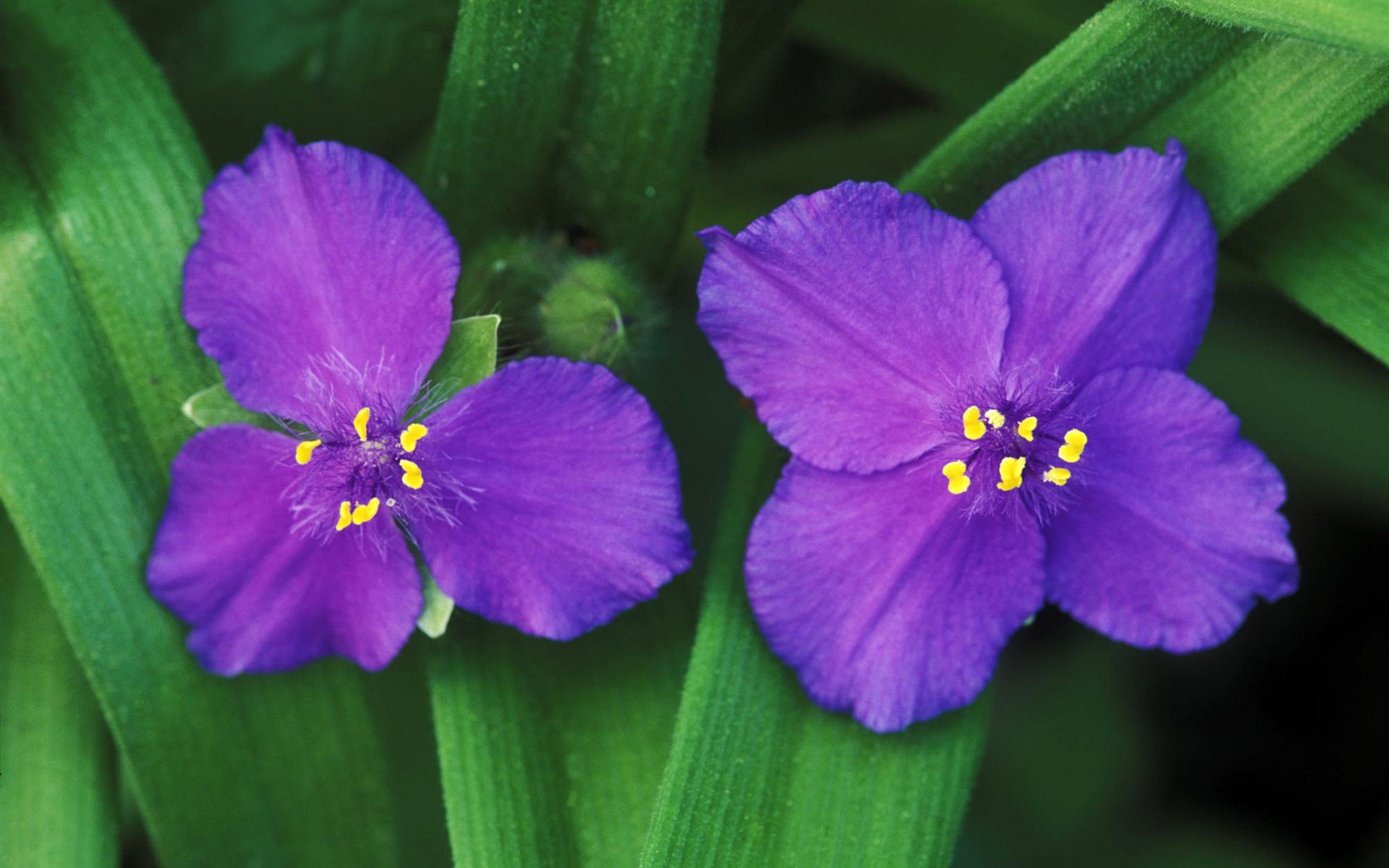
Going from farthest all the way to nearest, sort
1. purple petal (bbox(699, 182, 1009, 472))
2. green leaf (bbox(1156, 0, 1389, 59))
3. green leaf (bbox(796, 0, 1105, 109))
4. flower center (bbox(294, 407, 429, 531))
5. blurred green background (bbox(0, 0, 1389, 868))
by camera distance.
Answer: green leaf (bbox(796, 0, 1105, 109)), blurred green background (bbox(0, 0, 1389, 868)), flower center (bbox(294, 407, 429, 531)), purple petal (bbox(699, 182, 1009, 472)), green leaf (bbox(1156, 0, 1389, 59))

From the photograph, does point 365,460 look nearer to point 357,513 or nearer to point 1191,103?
point 357,513

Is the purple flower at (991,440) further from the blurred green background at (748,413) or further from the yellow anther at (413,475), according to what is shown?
the yellow anther at (413,475)

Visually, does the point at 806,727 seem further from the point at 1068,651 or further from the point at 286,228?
the point at 1068,651

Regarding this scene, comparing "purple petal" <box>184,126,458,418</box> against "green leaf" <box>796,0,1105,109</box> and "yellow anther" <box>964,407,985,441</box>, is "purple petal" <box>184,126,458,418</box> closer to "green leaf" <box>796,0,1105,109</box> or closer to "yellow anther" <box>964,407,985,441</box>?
"yellow anther" <box>964,407,985,441</box>

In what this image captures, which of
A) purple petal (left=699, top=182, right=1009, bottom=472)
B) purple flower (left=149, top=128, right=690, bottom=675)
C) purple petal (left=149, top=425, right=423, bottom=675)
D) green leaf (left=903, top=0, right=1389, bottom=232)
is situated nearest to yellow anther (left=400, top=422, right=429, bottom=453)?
purple flower (left=149, top=128, right=690, bottom=675)

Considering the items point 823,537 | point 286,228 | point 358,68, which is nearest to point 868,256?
point 823,537

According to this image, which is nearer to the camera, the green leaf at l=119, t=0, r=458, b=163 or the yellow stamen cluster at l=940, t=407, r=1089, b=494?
the yellow stamen cluster at l=940, t=407, r=1089, b=494
